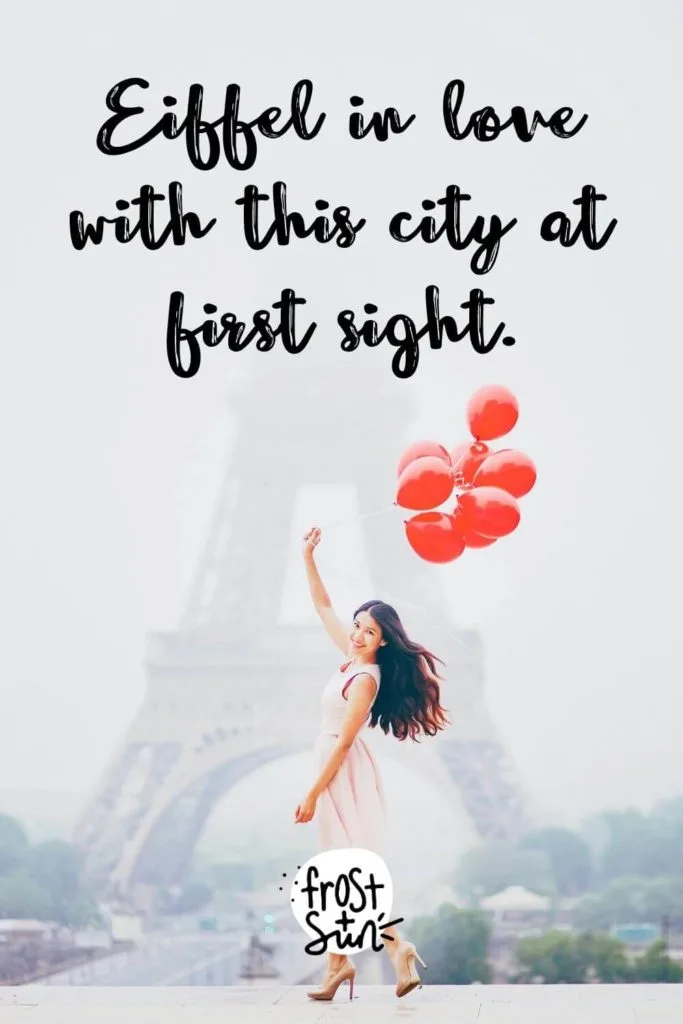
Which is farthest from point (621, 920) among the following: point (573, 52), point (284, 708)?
point (573, 52)

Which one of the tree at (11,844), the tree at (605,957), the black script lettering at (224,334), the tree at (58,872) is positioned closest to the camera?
the black script lettering at (224,334)

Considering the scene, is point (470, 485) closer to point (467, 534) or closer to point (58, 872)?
point (467, 534)

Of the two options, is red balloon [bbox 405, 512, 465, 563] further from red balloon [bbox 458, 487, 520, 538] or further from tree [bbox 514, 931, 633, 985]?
tree [bbox 514, 931, 633, 985]

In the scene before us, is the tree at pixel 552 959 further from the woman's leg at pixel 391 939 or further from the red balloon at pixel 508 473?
the red balloon at pixel 508 473

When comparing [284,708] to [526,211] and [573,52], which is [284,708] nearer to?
[526,211]

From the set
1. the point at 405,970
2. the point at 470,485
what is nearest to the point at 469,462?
the point at 470,485

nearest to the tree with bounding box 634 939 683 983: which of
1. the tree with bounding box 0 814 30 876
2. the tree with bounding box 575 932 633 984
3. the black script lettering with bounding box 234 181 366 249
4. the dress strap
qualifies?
the tree with bounding box 575 932 633 984

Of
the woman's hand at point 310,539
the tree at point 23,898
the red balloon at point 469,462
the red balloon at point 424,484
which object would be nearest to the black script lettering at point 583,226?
the red balloon at point 469,462
